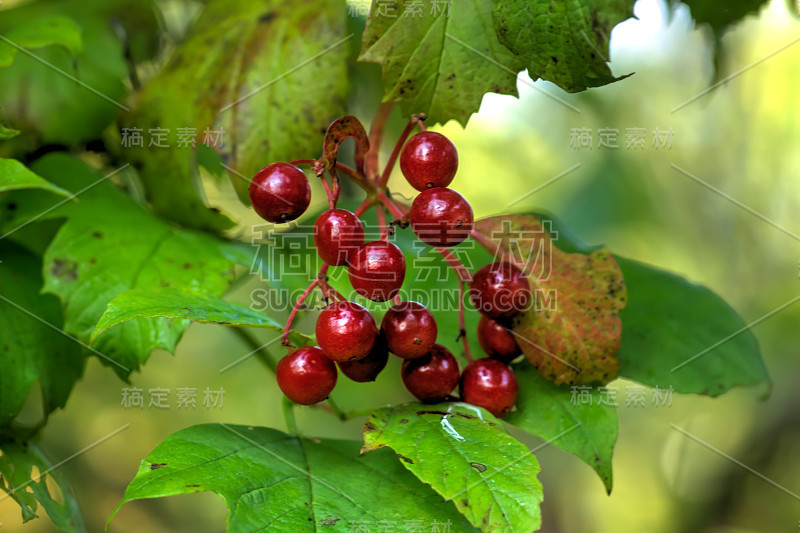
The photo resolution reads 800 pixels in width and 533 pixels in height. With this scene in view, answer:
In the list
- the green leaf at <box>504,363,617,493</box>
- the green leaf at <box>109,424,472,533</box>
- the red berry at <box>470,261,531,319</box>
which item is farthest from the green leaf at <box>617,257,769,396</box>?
the green leaf at <box>109,424,472,533</box>

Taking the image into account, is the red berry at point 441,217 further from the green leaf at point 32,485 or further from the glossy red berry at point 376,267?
the green leaf at point 32,485

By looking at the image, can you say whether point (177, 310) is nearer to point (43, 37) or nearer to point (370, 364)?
point (370, 364)

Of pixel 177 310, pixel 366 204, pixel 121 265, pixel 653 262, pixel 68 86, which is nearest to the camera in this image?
pixel 177 310

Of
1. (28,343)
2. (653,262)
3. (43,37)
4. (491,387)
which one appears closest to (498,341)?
(491,387)

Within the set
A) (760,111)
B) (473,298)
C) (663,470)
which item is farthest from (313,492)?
(663,470)

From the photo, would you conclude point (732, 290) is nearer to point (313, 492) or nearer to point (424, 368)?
point (424, 368)

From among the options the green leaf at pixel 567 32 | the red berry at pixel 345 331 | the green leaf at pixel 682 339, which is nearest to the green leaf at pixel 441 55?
the green leaf at pixel 567 32
